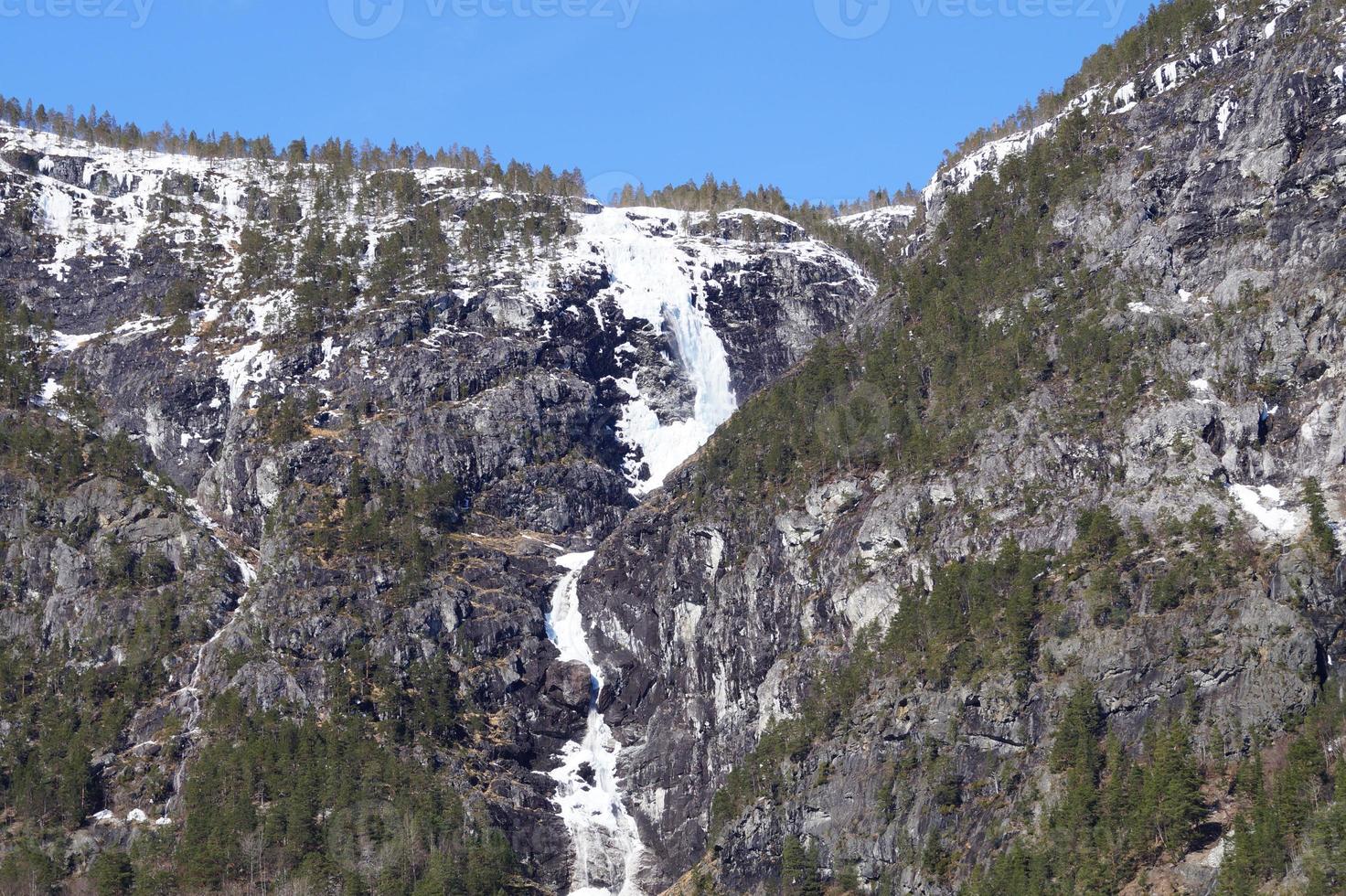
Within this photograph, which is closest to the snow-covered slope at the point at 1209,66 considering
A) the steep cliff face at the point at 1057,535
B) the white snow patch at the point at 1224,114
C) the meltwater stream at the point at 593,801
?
the white snow patch at the point at 1224,114

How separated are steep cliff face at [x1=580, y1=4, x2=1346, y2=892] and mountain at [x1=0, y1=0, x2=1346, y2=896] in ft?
1.20

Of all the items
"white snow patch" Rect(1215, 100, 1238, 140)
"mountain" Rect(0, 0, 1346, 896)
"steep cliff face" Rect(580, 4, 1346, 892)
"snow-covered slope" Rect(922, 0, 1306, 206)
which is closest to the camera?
"mountain" Rect(0, 0, 1346, 896)

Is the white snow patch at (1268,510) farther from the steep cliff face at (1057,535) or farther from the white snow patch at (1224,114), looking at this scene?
the white snow patch at (1224,114)

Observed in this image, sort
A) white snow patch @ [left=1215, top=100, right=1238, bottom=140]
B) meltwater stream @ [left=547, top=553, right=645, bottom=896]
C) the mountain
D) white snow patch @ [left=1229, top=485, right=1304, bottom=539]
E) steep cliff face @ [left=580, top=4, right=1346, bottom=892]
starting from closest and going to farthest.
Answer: the mountain
steep cliff face @ [left=580, top=4, right=1346, bottom=892]
white snow patch @ [left=1229, top=485, right=1304, bottom=539]
meltwater stream @ [left=547, top=553, right=645, bottom=896]
white snow patch @ [left=1215, top=100, right=1238, bottom=140]

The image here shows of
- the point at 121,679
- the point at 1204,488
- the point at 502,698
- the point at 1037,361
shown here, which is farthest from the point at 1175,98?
the point at 121,679

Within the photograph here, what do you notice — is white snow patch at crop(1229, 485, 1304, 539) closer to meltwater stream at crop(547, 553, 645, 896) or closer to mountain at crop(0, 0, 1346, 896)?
mountain at crop(0, 0, 1346, 896)

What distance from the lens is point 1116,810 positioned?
123562 millimetres

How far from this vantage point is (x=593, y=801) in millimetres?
171750

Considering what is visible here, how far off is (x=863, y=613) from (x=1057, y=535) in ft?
68.0

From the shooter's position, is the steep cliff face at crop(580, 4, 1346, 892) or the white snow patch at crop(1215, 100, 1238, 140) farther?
the white snow patch at crop(1215, 100, 1238, 140)

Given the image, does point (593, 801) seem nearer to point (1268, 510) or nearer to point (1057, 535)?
point (1057, 535)

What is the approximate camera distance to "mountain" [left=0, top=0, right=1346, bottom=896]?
436 feet

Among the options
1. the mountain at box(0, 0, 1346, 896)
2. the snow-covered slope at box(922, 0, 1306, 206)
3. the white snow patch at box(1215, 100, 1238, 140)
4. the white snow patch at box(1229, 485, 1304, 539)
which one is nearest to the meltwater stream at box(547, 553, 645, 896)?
the mountain at box(0, 0, 1346, 896)

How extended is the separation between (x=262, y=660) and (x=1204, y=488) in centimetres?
9273
